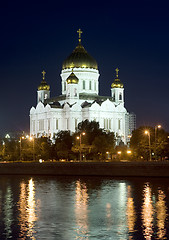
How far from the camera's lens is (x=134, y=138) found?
75062mm

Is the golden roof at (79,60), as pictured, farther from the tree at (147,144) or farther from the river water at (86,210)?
the river water at (86,210)

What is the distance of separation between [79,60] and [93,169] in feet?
180

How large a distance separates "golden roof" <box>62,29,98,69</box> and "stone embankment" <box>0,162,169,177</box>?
47.6 m

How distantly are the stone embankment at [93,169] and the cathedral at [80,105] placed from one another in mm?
41374

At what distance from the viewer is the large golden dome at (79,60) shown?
108m

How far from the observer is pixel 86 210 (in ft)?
103

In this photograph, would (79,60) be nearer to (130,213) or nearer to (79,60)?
(79,60)

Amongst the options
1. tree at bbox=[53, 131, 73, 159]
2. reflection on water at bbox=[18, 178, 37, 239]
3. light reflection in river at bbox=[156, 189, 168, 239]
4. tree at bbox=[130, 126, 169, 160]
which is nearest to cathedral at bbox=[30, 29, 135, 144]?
tree at bbox=[53, 131, 73, 159]

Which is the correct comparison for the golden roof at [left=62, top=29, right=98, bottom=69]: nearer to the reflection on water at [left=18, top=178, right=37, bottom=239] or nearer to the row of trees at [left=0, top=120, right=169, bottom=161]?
the row of trees at [left=0, top=120, right=169, bottom=161]

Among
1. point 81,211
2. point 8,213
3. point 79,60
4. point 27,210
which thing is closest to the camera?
point 8,213

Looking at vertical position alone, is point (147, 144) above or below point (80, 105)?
below

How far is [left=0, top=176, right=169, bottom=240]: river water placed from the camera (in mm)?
24394

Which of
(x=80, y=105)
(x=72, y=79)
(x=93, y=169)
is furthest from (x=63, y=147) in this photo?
(x=80, y=105)

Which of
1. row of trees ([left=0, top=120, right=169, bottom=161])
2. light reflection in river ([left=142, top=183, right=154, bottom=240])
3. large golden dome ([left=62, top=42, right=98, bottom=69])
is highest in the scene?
large golden dome ([left=62, top=42, right=98, bottom=69])
